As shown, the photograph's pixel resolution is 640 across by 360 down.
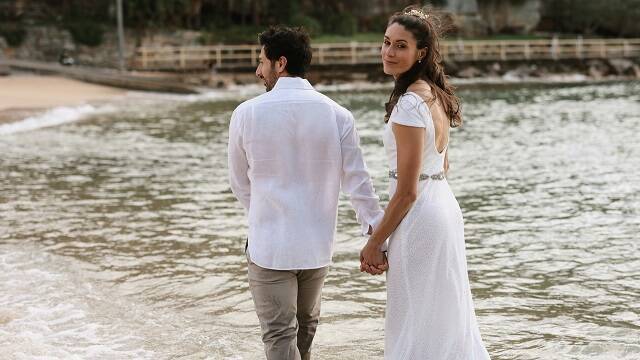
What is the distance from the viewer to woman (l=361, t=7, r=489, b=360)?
3.52 meters

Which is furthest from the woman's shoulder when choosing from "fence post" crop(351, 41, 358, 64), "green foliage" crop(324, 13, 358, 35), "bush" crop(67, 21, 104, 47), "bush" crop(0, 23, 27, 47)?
"green foliage" crop(324, 13, 358, 35)

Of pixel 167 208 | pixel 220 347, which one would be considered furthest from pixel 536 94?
pixel 220 347

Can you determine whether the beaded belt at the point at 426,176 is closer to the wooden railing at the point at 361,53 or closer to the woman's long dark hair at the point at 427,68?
the woman's long dark hair at the point at 427,68

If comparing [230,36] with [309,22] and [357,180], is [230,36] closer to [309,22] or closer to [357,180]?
A: [309,22]

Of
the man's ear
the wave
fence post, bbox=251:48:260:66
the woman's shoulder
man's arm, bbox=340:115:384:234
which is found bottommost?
the wave

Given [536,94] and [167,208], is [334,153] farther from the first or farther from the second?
[536,94]

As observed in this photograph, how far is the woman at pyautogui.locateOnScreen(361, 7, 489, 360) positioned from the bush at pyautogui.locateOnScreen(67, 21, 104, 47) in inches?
1581

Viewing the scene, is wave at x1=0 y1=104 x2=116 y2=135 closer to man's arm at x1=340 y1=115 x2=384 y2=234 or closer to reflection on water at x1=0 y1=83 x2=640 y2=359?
reflection on water at x1=0 y1=83 x2=640 y2=359

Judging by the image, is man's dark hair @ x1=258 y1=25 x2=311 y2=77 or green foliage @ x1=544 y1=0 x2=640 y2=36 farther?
green foliage @ x1=544 y1=0 x2=640 y2=36

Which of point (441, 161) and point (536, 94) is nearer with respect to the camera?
point (441, 161)

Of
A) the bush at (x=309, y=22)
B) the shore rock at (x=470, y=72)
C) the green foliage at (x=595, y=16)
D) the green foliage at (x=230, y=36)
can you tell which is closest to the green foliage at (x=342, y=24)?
the bush at (x=309, y=22)

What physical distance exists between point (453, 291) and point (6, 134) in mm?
17837

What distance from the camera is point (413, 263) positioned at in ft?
11.6

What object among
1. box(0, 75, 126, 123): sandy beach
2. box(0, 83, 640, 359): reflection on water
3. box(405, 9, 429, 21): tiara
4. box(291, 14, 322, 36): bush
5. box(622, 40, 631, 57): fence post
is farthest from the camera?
box(622, 40, 631, 57): fence post
